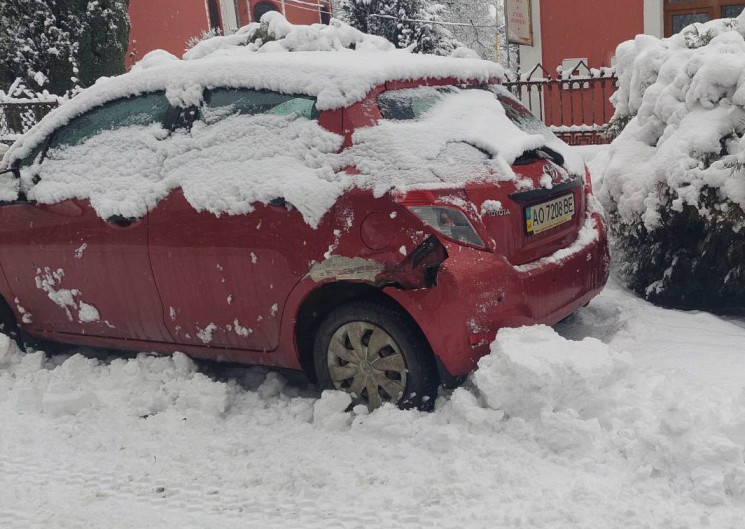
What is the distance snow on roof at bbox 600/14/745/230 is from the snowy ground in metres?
1.00

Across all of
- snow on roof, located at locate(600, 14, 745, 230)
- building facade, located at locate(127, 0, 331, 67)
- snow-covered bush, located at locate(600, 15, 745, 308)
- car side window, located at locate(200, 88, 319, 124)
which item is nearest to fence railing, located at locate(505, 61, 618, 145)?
snow on roof, located at locate(600, 14, 745, 230)

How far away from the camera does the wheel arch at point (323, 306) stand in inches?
126

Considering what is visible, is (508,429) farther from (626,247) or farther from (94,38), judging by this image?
(94,38)

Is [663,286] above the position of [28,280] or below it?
below

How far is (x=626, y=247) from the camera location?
4.85 metres

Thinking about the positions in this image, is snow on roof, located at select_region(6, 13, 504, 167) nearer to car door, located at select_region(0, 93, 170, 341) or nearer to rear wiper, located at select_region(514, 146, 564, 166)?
car door, located at select_region(0, 93, 170, 341)

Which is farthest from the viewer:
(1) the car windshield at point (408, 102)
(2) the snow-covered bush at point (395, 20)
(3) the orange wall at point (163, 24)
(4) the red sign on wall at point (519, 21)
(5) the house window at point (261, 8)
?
(5) the house window at point (261, 8)

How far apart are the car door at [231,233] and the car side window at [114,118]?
31cm

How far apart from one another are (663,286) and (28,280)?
12.6 feet

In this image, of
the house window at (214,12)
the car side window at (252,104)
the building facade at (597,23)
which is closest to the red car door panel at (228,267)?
the car side window at (252,104)

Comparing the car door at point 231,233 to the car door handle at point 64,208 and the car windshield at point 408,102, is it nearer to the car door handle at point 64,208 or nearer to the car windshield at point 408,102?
the car windshield at point 408,102

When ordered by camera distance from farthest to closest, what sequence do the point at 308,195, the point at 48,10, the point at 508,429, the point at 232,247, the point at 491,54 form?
the point at 491,54 → the point at 48,10 → the point at 232,247 → the point at 308,195 → the point at 508,429

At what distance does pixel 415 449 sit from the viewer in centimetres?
298

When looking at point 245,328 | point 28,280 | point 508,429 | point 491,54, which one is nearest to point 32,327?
point 28,280
